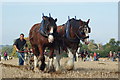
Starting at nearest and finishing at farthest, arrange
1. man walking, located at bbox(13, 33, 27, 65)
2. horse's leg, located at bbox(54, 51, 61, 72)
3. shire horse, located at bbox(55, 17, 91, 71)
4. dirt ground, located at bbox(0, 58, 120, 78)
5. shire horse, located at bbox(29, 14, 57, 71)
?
dirt ground, located at bbox(0, 58, 120, 78)
shire horse, located at bbox(29, 14, 57, 71)
horse's leg, located at bbox(54, 51, 61, 72)
shire horse, located at bbox(55, 17, 91, 71)
man walking, located at bbox(13, 33, 27, 65)

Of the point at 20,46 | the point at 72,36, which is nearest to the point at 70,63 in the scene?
the point at 72,36

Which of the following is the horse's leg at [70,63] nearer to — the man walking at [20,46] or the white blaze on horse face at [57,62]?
the white blaze on horse face at [57,62]

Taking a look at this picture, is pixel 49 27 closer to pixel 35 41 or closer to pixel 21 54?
pixel 35 41

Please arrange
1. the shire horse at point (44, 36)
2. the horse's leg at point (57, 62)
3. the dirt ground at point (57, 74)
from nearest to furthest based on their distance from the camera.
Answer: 1. the dirt ground at point (57, 74)
2. the shire horse at point (44, 36)
3. the horse's leg at point (57, 62)

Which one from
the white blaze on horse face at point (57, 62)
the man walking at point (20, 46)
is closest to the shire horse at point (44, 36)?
the white blaze on horse face at point (57, 62)

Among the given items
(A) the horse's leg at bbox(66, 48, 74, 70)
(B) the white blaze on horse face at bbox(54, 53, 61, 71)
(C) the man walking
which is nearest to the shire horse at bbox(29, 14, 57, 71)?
(B) the white blaze on horse face at bbox(54, 53, 61, 71)

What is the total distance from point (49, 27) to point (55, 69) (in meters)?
1.52

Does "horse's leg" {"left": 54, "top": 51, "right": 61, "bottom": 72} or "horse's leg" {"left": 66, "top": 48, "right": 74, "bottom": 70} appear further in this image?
"horse's leg" {"left": 66, "top": 48, "right": 74, "bottom": 70}

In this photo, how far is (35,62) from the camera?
36.7 feet

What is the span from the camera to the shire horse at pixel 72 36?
10984 mm

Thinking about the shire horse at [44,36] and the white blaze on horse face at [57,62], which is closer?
the shire horse at [44,36]

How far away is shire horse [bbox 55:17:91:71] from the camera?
432 inches

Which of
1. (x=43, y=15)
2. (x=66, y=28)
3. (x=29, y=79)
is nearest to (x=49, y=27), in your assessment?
(x=43, y=15)

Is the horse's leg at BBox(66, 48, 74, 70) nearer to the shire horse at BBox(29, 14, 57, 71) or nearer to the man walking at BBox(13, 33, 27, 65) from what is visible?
the shire horse at BBox(29, 14, 57, 71)
